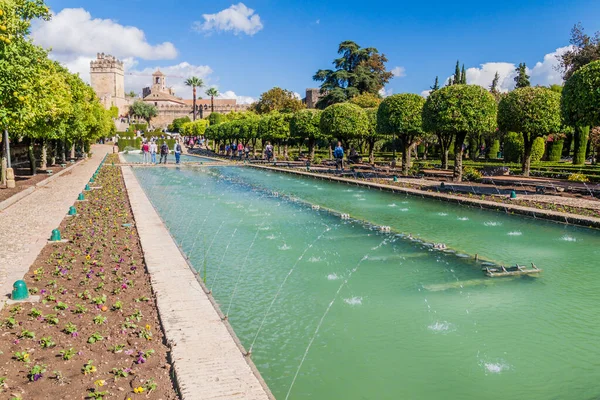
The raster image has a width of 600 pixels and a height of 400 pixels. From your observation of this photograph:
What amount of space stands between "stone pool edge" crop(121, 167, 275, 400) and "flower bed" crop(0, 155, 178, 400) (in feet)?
0.39

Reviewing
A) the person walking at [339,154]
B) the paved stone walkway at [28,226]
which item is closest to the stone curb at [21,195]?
the paved stone walkway at [28,226]

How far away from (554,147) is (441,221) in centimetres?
2236

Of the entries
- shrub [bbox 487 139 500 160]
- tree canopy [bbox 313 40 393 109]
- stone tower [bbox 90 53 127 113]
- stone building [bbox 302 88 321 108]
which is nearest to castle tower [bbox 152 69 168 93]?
stone tower [bbox 90 53 127 113]

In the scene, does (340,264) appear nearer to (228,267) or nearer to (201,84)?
(228,267)

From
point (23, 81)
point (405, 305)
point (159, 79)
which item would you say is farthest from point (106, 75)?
point (405, 305)

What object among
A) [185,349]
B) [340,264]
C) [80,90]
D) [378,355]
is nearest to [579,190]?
[340,264]

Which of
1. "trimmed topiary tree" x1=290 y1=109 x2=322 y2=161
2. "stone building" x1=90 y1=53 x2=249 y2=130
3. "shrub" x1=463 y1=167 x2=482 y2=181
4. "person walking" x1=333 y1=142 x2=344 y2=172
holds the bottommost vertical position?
"shrub" x1=463 y1=167 x2=482 y2=181

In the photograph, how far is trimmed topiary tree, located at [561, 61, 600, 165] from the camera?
47.3ft

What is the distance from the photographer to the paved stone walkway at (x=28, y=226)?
6645 mm

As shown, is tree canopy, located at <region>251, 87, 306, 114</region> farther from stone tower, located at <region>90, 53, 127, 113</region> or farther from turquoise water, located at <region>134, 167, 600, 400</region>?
stone tower, located at <region>90, 53, 127, 113</region>

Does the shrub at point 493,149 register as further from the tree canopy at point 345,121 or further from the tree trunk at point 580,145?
the tree canopy at point 345,121

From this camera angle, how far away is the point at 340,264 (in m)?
7.86

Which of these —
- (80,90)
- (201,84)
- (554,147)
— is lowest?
(554,147)

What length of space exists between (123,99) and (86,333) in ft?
461
